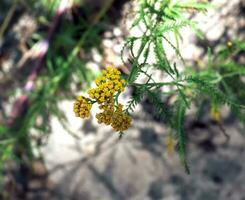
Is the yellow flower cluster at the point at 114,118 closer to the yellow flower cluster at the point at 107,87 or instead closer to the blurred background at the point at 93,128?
the yellow flower cluster at the point at 107,87

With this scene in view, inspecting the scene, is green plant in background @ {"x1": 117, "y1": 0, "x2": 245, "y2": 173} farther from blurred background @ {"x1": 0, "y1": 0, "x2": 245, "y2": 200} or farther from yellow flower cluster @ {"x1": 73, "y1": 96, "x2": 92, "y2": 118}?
blurred background @ {"x1": 0, "y1": 0, "x2": 245, "y2": 200}

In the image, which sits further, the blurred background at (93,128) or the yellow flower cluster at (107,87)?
the blurred background at (93,128)

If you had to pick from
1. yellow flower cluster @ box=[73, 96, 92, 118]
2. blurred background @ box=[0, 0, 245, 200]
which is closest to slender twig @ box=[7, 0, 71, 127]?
blurred background @ box=[0, 0, 245, 200]

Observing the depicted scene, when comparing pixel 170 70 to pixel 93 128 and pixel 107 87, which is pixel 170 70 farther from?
pixel 93 128

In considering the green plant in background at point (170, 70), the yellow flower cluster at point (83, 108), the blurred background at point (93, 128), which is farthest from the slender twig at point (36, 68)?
the yellow flower cluster at point (83, 108)

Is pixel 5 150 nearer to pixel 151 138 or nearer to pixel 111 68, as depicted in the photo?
pixel 151 138

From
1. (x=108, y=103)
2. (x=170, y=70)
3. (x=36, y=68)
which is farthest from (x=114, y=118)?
(x=36, y=68)

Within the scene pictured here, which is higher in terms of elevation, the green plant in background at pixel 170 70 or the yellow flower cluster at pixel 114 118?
the green plant in background at pixel 170 70

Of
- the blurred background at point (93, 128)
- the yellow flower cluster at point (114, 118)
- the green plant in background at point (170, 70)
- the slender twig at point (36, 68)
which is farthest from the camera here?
the slender twig at point (36, 68)

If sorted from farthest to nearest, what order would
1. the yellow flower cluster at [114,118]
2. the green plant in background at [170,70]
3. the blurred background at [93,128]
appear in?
1. the blurred background at [93,128]
2. the green plant in background at [170,70]
3. the yellow flower cluster at [114,118]
